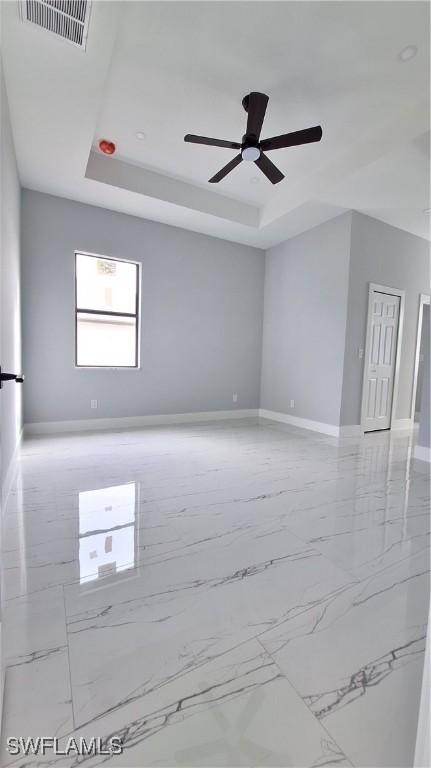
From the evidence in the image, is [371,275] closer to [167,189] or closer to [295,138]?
[295,138]

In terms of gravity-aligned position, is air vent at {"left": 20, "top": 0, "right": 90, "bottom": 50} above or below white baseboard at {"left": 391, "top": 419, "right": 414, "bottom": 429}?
above

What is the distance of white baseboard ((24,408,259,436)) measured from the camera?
166 inches

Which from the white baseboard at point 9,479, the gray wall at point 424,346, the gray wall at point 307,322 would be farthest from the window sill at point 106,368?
the gray wall at point 424,346

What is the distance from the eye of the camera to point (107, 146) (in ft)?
11.0

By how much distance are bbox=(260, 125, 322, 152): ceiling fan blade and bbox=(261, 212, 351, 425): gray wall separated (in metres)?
2.01

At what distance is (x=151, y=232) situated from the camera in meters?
4.74

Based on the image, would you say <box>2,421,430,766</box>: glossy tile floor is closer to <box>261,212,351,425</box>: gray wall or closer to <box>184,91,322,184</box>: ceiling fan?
<box>261,212,351,425</box>: gray wall

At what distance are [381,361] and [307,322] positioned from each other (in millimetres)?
1270

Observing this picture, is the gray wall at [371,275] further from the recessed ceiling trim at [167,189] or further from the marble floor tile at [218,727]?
the marble floor tile at [218,727]

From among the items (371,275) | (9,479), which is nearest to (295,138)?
(371,275)

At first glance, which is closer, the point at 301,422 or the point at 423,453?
the point at 423,453

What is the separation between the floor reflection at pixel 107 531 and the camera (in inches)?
63.5

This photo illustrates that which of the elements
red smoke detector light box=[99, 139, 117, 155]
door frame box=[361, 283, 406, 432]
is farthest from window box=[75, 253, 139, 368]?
door frame box=[361, 283, 406, 432]

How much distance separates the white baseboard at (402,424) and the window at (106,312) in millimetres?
4254
